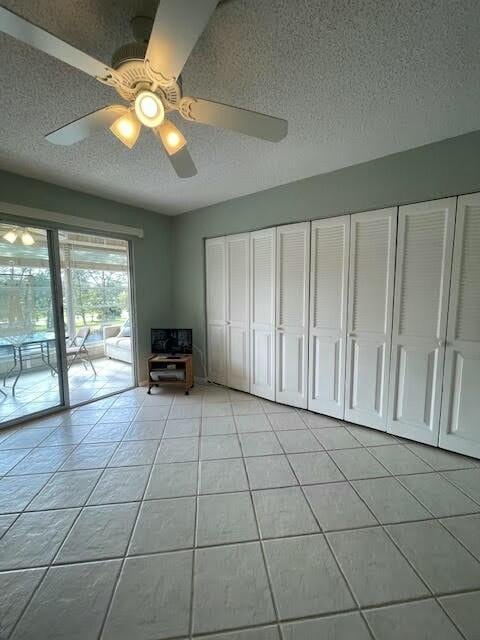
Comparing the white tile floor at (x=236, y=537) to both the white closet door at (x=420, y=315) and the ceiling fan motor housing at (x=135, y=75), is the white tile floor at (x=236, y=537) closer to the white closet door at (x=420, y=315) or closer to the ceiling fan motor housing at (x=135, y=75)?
the white closet door at (x=420, y=315)

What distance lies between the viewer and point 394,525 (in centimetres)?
156

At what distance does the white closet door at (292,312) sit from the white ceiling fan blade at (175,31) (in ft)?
6.62

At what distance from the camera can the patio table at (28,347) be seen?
2.82 m

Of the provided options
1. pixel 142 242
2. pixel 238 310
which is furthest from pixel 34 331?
pixel 238 310

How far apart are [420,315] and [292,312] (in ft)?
3.84

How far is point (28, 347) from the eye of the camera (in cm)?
295

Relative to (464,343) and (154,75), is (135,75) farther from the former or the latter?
(464,343)

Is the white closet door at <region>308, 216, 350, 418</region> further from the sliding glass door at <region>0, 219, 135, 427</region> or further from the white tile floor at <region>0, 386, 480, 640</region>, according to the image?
the sliding glass door at <region>0, 219, 135, 427</region>

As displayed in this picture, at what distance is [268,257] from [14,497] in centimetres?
289

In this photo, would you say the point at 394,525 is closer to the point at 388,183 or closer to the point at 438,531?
the point at 438,531

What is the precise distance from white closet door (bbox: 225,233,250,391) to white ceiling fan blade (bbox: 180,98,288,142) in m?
1.99

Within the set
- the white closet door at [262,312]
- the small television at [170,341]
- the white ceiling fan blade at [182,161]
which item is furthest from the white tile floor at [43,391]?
the white ceiling fan blade at [182,161]

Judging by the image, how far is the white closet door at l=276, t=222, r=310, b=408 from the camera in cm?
286

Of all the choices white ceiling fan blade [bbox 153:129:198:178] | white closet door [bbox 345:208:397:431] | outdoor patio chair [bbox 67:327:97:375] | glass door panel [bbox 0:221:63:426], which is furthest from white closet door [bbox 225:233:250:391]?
outdoor patio chair [bbox 67:327:97:375]
